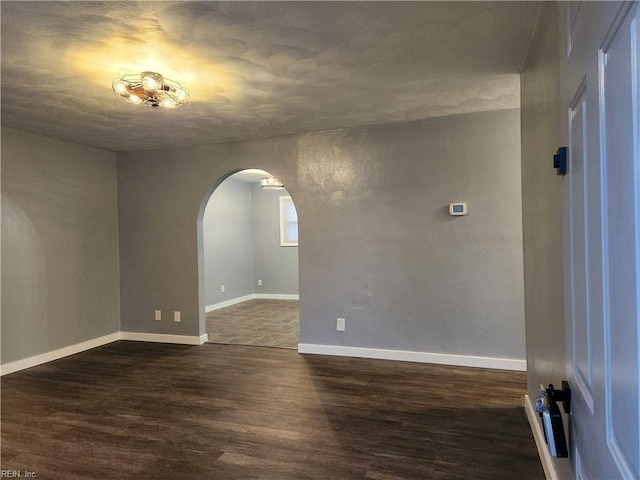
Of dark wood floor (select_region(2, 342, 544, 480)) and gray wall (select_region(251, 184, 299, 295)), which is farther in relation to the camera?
gray wall (select_region(251, 184, 299, 295))

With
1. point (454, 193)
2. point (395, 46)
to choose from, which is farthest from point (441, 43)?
point (454, 193)

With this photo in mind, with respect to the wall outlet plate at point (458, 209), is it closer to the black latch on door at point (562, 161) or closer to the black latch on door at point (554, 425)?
the black latch on door at point (562, 161)

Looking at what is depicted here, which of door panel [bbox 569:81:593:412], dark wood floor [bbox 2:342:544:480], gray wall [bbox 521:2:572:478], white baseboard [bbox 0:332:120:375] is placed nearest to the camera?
door panel [bbox 569:81:593:412]

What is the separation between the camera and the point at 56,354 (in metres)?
4.38

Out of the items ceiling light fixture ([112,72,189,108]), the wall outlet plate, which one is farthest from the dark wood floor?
ceiling light fixture ([112,72,189,108])

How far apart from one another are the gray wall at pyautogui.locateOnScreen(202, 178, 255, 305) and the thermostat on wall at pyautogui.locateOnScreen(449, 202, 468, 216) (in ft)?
15.4

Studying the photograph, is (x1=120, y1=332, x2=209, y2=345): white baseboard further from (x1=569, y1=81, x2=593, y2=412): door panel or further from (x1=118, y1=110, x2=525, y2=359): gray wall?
(x1=569, y1=81, x2=593, y2=412): door panel

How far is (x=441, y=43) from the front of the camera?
7.66 ft

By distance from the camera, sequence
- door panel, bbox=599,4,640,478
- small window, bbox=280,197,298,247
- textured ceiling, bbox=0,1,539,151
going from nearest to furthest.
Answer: door panel, bbox=599,4,640,478 → textured ceiling, bbox=0,1,539,151 → small window, bbox=280,197,298,247

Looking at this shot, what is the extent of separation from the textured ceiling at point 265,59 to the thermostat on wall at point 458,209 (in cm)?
89

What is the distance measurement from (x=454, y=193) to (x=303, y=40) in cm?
228

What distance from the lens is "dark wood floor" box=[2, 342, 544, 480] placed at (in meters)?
2.25

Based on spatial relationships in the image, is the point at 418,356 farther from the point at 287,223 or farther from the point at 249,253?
the point at 249,253

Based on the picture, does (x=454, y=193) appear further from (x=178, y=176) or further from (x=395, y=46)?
(x=178, y=176)
